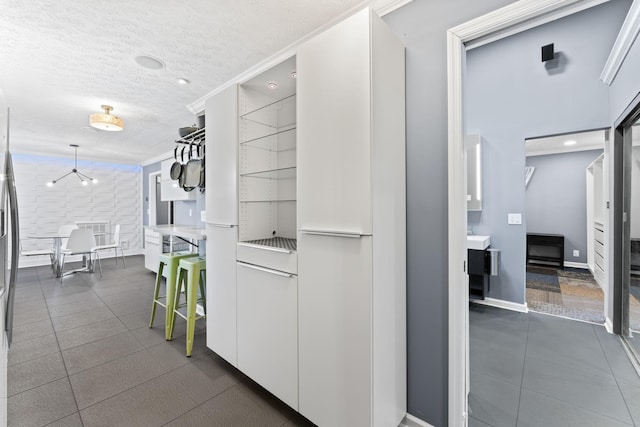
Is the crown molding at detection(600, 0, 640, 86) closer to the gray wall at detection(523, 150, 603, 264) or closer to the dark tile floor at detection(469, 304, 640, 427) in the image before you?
the dark tile floor at detection(469, 304, 640, 427)

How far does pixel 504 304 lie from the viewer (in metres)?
3.28

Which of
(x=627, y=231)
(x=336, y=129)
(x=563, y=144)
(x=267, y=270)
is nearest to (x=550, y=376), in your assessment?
(x=627, y=231)

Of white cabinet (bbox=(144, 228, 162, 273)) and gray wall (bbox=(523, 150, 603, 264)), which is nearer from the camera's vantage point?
white cabinet (bbox=(144, 228, 162, 273))

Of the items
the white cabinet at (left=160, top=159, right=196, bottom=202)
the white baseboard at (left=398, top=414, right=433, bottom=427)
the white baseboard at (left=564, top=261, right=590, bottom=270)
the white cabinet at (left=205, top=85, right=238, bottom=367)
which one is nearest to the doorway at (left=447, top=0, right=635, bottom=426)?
the white baseboard at (left=398, top=414, right=433, bottom=427)

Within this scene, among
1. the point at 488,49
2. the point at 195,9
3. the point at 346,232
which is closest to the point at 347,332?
the point at 346,232

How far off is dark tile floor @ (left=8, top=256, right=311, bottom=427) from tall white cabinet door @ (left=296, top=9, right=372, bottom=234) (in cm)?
129

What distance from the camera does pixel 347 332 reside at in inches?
51.8

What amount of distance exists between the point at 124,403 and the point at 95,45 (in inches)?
→ 101

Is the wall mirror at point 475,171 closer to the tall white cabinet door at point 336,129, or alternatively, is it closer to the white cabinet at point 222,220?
the tall white cabinet door at point 336,129

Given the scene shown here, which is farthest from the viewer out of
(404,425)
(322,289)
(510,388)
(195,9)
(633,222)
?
(633,222)

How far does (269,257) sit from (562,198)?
6310mm

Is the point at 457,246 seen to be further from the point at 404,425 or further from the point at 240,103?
the point at 240,103

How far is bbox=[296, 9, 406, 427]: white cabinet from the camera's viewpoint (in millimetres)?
1252

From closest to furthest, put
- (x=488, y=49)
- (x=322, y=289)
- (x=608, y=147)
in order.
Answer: (x=322, y=289)
(x=608, y=147)
(x=488, y=49)
